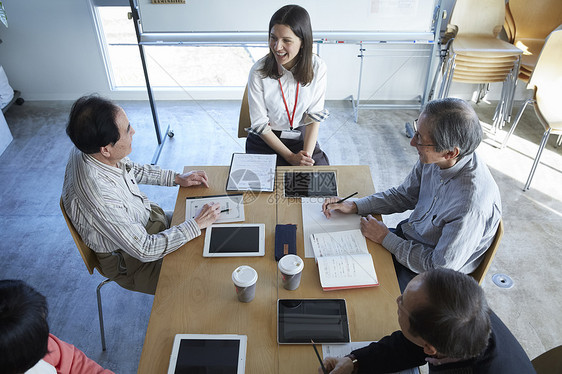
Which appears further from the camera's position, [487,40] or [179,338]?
[487,40]

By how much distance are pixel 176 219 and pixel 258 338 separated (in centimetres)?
68

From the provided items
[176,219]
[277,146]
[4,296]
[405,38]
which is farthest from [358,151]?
[4,296]

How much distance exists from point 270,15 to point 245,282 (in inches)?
90.4

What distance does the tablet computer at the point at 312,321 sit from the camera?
1.26m

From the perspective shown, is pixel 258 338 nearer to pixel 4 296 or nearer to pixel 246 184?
pixel 4 296

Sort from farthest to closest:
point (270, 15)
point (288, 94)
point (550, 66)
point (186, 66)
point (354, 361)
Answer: point (186, 66) < point (270, 15) < point (550, 66) < point (288, 94) < point (354, 361)

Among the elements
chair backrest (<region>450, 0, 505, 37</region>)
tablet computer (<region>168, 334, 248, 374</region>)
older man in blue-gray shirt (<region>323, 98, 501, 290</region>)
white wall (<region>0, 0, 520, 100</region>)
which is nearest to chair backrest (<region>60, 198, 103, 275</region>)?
tablet computer (<region>168, 334, 248, 374</region>)

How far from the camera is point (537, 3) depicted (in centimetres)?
354

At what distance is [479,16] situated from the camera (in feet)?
11.6

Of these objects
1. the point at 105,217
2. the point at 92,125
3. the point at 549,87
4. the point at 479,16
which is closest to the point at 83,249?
the point at 105,217

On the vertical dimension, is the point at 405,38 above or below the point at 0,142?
above

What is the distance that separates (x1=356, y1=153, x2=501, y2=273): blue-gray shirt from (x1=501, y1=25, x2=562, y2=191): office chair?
1654 mm

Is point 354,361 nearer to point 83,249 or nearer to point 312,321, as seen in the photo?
point 312,321

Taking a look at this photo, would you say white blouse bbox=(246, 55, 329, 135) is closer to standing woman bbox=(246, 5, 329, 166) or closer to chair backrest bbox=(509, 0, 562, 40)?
standing woman bbox=(246, 5, 329, 166)
